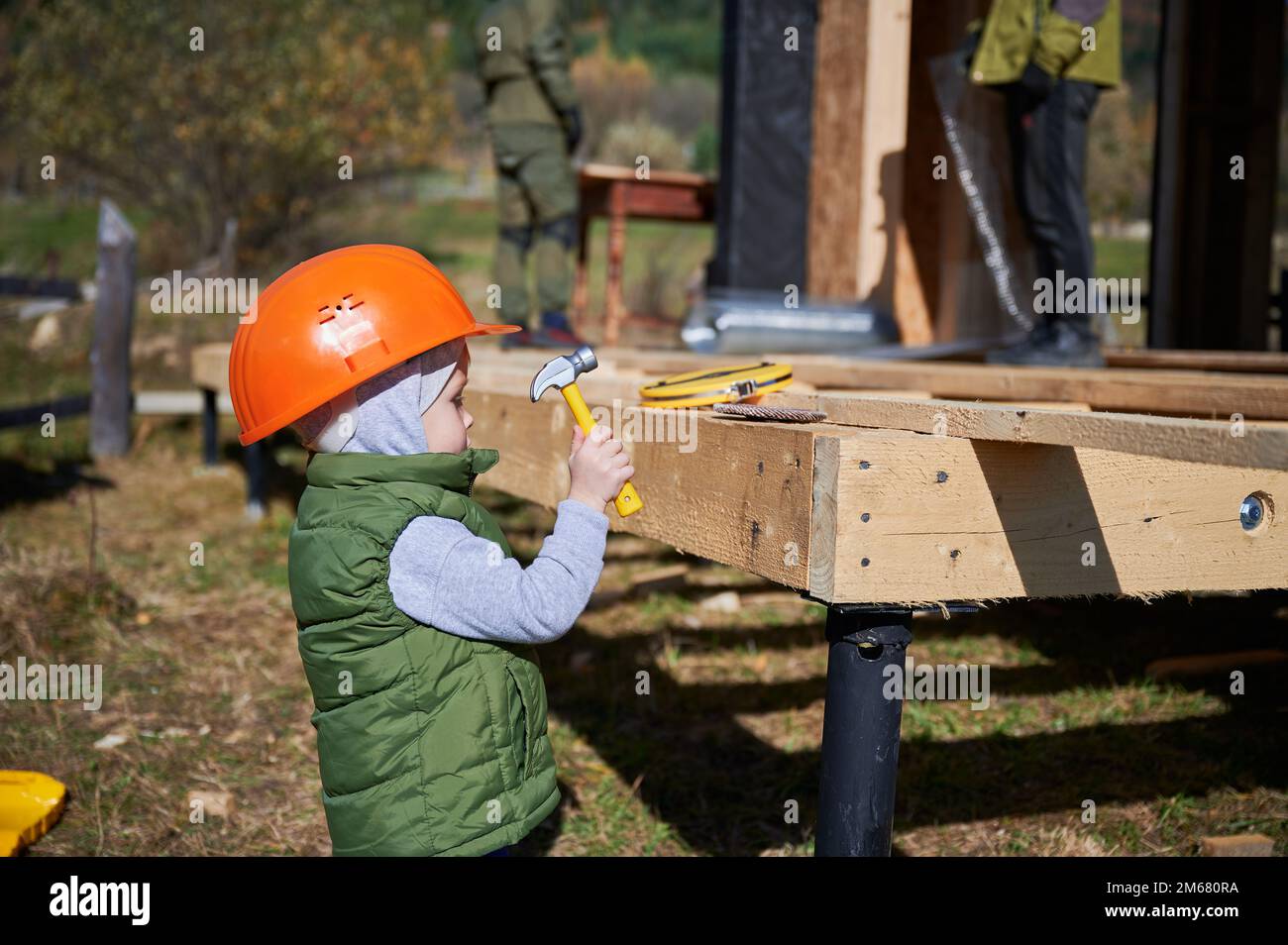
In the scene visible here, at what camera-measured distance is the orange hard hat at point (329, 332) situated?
1.85 metres

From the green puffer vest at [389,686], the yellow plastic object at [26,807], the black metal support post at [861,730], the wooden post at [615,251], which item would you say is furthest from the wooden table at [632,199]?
the black metal support post at [861,730]

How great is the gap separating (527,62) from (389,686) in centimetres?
549

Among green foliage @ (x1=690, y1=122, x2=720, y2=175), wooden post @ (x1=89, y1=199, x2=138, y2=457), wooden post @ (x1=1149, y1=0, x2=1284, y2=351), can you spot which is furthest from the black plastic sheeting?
green foliage @ (x1=690, y1=122, x2=720, y2=175)

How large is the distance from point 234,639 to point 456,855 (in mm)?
2846

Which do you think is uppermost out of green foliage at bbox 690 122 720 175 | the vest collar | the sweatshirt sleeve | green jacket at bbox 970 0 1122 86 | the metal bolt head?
green foliage at bbox 690 122 720 175

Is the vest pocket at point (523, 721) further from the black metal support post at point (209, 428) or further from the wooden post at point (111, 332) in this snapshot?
the wooden post at point (111, 332)

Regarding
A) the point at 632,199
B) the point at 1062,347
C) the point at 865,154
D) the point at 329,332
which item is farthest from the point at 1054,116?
the point at 632,199

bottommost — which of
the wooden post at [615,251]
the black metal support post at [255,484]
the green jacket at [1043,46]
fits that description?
the black metal support post at [255,484]

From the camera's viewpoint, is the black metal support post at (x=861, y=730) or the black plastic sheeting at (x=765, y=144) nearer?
the black metal support post at (x=861, y=730)

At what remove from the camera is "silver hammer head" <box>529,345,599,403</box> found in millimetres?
1891

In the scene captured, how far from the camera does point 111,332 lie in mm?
7480

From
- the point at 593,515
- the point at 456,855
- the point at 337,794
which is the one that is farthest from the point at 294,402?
the point at 456,855

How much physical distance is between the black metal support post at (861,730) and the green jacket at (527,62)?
536 cm

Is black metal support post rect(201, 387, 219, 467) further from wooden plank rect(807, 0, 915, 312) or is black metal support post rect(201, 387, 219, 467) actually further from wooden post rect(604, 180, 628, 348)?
wooden plank rect(807, 0, 915, 312)
